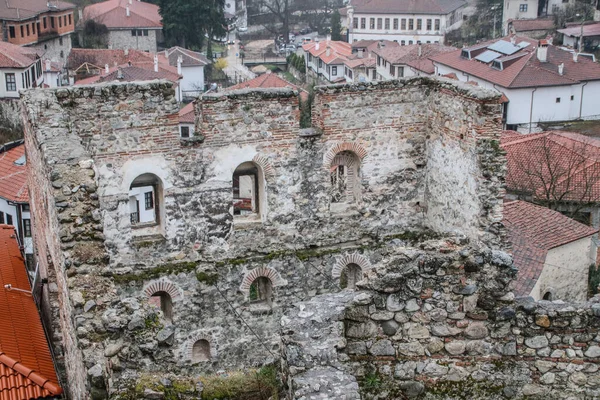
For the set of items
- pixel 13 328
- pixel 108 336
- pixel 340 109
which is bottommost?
pixel 13 328

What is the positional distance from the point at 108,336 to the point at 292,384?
2534 mm

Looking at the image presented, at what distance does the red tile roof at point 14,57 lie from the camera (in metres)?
53.8

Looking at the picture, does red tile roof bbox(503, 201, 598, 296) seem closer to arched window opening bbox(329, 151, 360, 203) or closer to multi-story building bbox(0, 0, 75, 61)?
arched window opening bbox(329, 151, 360, 203)

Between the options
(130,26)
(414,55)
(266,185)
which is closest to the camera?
(266,185)

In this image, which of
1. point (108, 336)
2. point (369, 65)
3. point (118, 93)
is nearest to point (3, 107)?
point (369, 65)

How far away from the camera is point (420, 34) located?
9244 cm

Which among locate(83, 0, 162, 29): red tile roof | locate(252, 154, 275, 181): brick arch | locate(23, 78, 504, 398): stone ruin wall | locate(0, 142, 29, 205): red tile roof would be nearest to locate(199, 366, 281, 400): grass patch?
locate(23, 78, 504, 398): stone ruin wall

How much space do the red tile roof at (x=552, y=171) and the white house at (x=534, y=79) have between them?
20212 mm

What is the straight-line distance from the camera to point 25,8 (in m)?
68.7

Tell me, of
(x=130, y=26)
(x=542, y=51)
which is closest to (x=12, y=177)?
(x=542, y=51)

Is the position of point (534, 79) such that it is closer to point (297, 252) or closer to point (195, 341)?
point (297, 252)

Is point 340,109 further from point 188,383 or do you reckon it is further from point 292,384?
point 292,384

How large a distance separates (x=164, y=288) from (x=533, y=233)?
11049mm

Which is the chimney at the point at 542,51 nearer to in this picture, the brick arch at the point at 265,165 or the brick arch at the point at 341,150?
the brick arch at the point at 341,150
